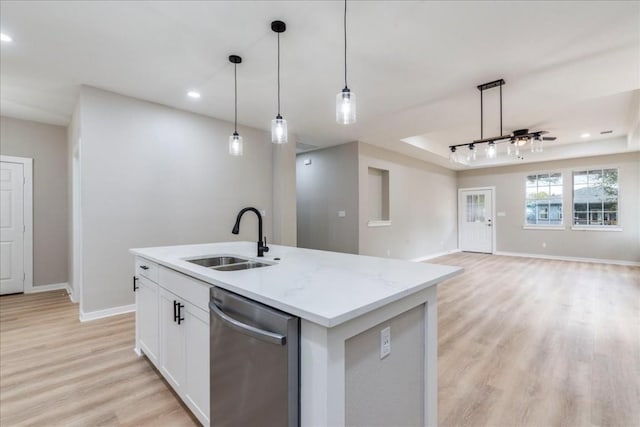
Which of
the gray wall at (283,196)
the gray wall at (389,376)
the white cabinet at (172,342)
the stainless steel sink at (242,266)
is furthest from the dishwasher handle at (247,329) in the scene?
the gray wall at (283,196)

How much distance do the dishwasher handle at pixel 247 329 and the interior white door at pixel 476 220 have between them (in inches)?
350

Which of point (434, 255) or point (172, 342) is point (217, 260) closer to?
point (172, 342)

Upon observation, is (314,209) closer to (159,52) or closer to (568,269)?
(159,52)

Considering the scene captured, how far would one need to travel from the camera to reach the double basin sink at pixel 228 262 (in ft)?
6.72

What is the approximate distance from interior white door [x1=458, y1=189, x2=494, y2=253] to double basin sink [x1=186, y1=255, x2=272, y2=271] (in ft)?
27.2

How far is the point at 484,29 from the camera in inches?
90.3

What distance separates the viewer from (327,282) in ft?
4.23

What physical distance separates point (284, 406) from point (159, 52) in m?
2.98

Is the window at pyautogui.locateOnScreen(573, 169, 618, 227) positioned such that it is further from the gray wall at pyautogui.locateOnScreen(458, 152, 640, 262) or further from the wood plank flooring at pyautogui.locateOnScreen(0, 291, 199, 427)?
the wood plank flooring at pyautogui.locateOnScreen(0, 291, 199, 427)

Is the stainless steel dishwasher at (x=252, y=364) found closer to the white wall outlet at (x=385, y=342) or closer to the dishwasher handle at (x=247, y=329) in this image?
the dishwasher handle at (x=247, y=329)

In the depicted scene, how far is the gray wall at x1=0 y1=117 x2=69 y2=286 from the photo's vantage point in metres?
4.44

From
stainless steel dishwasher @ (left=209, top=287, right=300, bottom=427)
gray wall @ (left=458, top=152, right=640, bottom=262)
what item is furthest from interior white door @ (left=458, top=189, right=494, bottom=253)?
stainless steel dishwasher @ (left=209, top=287, right=300, bottom=427)

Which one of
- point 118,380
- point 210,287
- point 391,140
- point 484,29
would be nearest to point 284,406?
point 210,287

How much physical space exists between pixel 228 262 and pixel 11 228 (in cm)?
440
